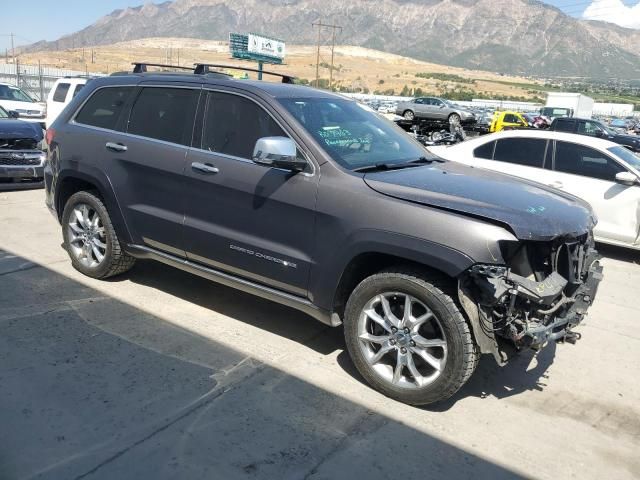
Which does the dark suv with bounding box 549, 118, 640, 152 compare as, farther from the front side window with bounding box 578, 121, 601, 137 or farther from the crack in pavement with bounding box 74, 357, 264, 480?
the crack in pavement with bounding box 74, 357, 264, 480

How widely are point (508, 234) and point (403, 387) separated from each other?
1.16m

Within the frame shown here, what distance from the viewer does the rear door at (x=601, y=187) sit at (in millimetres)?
7809

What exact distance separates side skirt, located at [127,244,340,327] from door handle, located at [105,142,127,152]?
2.66 ft

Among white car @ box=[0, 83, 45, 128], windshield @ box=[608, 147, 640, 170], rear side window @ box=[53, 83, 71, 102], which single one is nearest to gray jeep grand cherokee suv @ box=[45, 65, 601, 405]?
windshield @ box=[608, 147, 640, 170]

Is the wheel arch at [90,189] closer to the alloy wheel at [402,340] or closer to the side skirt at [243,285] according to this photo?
the side skirt at [243,285]

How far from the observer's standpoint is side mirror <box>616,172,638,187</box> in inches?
302

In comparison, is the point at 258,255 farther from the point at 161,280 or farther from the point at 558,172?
the point at 558,172

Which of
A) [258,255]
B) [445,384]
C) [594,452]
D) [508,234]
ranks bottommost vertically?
[594,452]

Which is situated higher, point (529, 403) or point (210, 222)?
point (210, 222)

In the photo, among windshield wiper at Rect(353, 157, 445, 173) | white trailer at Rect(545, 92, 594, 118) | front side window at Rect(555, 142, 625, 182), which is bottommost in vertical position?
front side window at Rect(555, 142, 625, 182)

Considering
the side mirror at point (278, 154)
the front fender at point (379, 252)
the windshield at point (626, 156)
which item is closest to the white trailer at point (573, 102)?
the windshield at point (626, 156)

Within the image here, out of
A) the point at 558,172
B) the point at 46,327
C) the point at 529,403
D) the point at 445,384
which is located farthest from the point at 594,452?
the point at 558,172

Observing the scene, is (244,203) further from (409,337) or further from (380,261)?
(409,337)

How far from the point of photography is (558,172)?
8266mm
